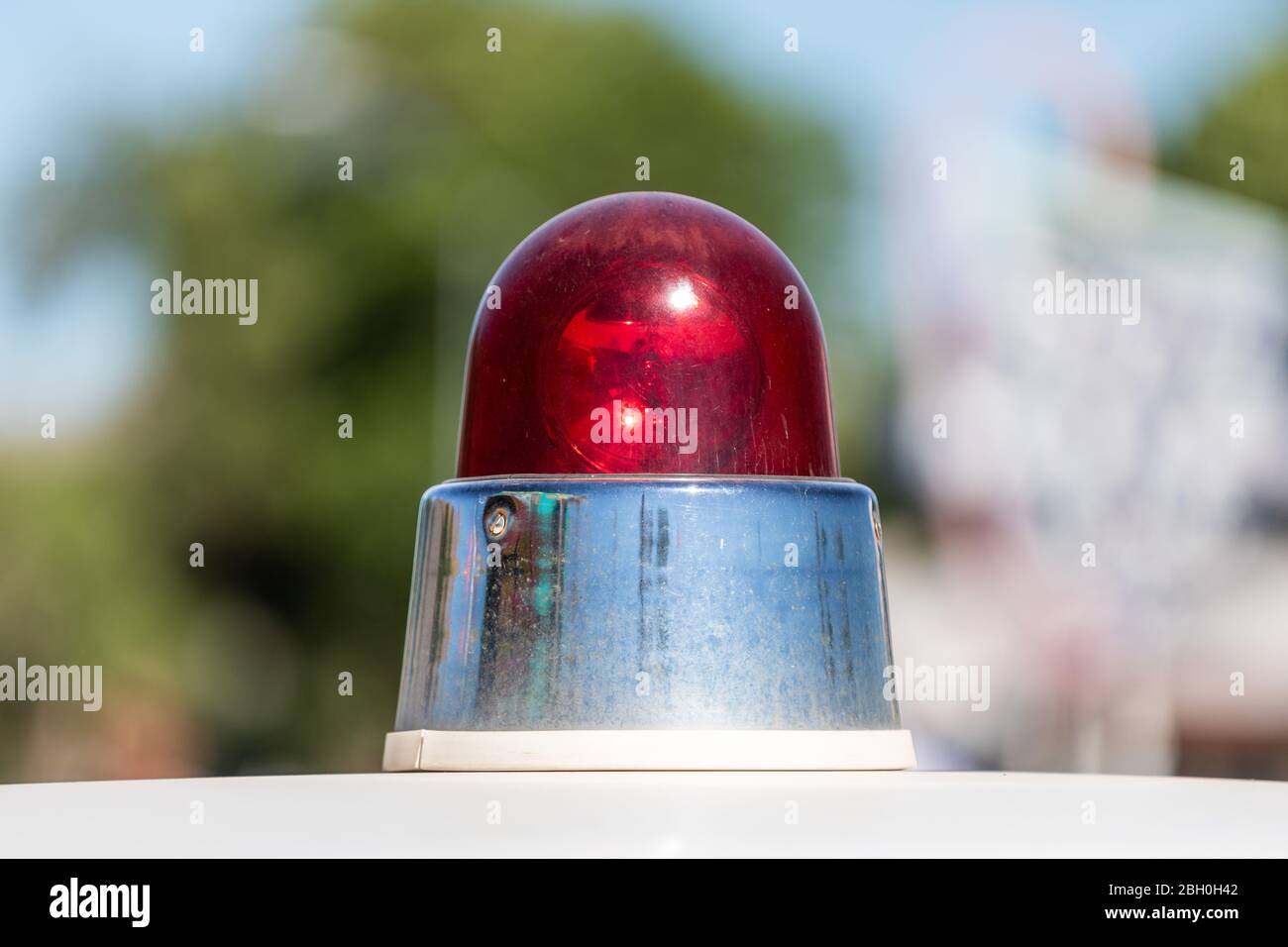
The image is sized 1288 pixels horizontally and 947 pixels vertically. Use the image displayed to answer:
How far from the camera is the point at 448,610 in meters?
5.50

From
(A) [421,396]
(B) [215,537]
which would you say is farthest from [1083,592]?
(B) [215,537]

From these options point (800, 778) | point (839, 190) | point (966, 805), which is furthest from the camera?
point (839, 190)

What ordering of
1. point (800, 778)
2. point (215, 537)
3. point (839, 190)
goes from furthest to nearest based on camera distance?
point (839, 190) < point (215, 537) < point (800, 778)

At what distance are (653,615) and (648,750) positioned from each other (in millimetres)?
360

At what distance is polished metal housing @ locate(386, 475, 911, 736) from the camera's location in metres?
5.20

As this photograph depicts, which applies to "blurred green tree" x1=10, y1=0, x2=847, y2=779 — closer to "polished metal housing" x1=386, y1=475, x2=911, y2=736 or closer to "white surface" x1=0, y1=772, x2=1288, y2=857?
"polished metal housing" x1=386, y1=475, x2=911, y2=736

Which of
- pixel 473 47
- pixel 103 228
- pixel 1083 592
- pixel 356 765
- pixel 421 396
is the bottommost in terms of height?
pixel 356 765

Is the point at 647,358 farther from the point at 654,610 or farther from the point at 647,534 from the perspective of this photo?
the point at 654,610

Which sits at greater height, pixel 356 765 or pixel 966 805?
pixel 966 805

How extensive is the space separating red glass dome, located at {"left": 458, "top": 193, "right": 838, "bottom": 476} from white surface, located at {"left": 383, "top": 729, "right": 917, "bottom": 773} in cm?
78

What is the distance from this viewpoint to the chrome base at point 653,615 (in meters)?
5.20

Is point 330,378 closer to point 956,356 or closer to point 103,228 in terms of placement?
point 103,228

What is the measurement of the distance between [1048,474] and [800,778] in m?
21.4

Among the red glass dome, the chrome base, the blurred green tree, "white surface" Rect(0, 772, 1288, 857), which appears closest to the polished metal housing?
the chrome base
